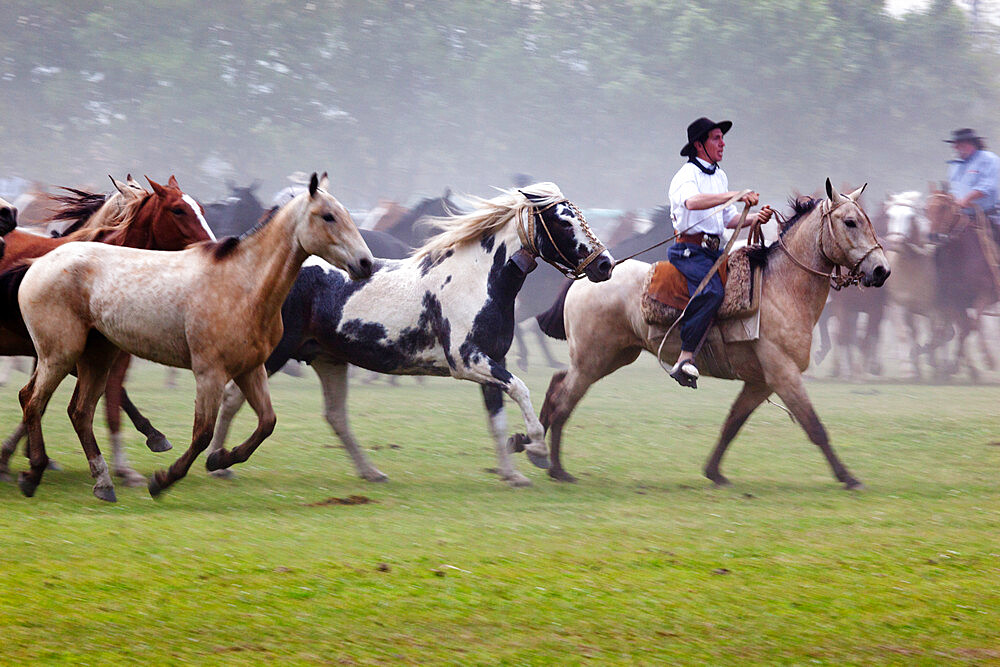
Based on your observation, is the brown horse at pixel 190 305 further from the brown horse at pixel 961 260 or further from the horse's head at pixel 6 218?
the brown horse at pixel 961 260

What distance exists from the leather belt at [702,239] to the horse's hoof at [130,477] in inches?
156

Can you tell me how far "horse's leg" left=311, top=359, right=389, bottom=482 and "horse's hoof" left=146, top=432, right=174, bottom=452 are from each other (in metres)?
1.14

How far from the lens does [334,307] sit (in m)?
8.05

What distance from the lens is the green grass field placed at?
4438 millimetres

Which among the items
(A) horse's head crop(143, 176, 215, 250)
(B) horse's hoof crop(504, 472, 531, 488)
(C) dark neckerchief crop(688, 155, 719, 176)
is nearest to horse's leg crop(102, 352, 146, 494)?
(A) horse's head crop(143, 176, 215, 250)

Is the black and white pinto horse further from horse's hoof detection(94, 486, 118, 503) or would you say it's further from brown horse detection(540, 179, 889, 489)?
horse's hoof detection(94, 486, 118, 503)

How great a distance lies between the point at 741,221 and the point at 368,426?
171 inches

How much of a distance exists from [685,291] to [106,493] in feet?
13.4

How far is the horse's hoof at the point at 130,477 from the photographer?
7566mm

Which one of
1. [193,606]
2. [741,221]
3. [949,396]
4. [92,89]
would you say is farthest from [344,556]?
[92,89]

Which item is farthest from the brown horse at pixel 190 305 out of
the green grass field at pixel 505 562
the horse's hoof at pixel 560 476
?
the horse's hoof at pixel 560 476

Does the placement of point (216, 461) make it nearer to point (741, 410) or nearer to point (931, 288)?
point (741, 410)

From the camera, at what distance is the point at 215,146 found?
137 ft

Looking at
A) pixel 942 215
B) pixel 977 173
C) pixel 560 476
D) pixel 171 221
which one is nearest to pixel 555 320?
pixel 560 476
